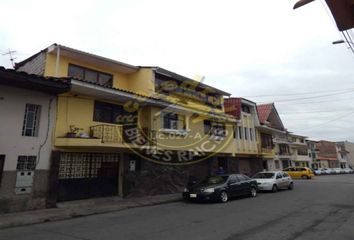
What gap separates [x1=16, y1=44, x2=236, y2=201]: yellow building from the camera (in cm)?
1373

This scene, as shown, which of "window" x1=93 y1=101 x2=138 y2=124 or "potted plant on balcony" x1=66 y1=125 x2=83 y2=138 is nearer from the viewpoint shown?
"potted plant on balcony" x1=66 y1=125 x2=83 y2=138

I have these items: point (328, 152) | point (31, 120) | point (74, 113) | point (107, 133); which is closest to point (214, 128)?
point (107, 133)

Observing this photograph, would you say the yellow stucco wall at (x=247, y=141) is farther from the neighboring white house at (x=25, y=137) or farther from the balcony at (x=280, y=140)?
the balcony at (x=280, y=140)

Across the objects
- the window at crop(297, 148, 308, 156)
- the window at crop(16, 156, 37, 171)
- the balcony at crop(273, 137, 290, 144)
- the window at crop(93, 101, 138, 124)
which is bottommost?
the window at crop(16, 156, 37, 171)

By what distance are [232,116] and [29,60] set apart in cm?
1567

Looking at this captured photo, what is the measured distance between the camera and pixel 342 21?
10.4 feet

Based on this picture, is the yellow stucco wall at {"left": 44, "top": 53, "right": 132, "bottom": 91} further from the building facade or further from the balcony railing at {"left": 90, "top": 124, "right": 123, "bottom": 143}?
the building facade

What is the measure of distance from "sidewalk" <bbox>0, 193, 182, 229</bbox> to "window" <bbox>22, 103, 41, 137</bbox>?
331 cm

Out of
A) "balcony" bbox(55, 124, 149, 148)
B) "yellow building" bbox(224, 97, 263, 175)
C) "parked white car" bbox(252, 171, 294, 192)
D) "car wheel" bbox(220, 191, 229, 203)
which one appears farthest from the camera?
"yellow building" bbox(224, 97, 263, 175)

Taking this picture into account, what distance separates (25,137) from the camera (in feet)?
39.5

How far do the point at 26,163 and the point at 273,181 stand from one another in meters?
15.9

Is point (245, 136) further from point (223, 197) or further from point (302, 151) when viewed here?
point (302, 151)

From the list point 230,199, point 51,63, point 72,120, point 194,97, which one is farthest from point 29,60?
point 230,199

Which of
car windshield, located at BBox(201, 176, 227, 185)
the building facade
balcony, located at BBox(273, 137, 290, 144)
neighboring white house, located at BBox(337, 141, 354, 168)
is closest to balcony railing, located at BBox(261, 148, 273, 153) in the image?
car windshield, located at BBox(201, 176, 227, 185)
